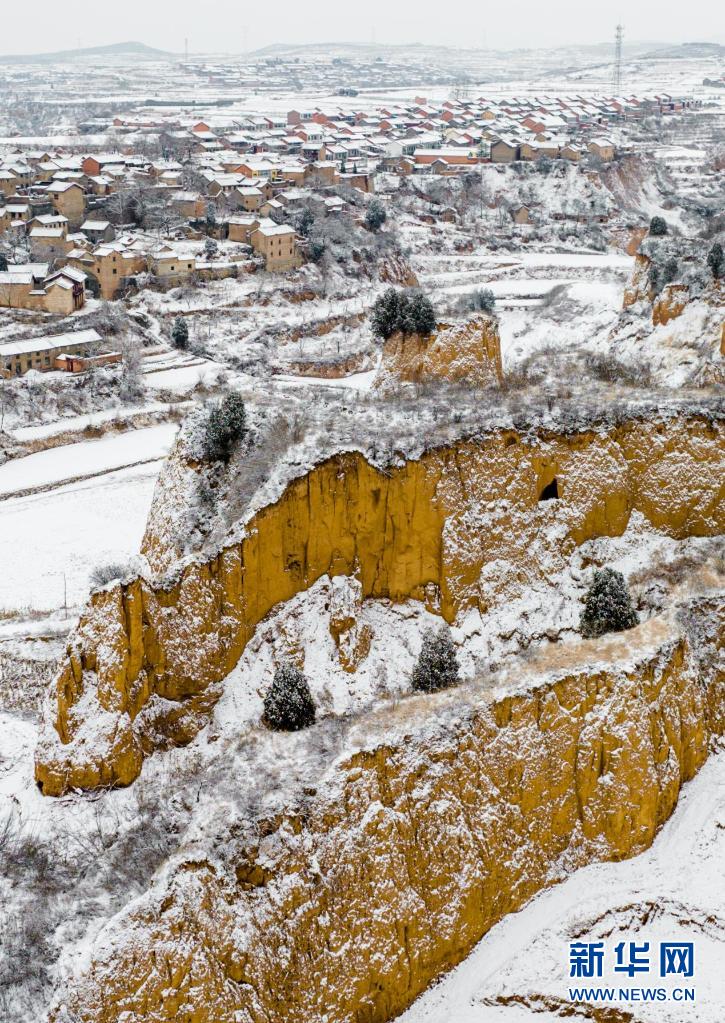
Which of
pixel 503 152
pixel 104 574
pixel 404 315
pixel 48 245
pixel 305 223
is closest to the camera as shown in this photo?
pixel 404 315

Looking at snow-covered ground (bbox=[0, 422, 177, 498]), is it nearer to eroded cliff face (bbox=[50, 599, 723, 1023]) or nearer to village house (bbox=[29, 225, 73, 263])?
village house (bbox=[29, 225, 73, 263])

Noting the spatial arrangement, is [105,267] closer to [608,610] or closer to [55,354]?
[55,354]

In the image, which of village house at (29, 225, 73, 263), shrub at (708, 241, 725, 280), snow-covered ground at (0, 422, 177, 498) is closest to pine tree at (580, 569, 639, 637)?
shrub at (708, 241, 725, 280)

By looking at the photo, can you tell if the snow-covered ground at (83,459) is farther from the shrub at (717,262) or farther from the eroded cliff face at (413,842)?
the eroded cliff face at (413,842)

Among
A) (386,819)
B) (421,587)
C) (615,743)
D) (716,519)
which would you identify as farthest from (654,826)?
(716,519)

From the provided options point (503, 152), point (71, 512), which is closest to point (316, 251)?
point (71, 512)

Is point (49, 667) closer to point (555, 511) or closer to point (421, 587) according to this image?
point (421, 587)

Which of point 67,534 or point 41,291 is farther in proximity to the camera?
point 41,291
